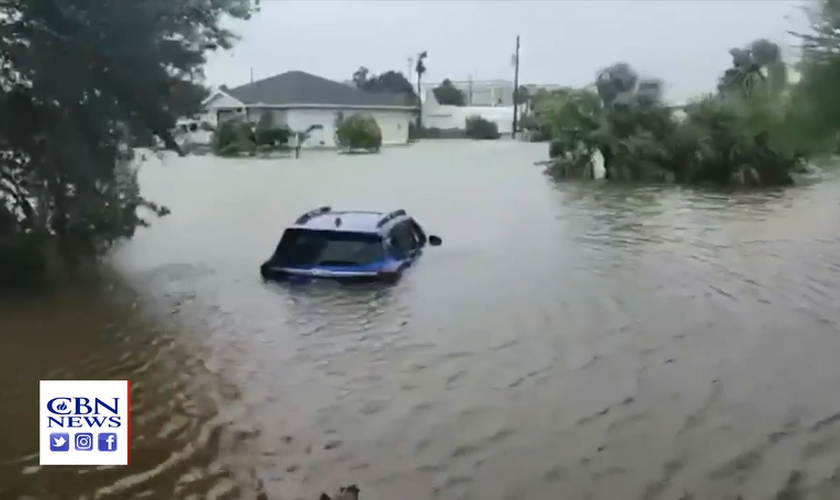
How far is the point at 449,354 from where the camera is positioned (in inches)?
180

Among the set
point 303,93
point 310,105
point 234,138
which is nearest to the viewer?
point 234,138

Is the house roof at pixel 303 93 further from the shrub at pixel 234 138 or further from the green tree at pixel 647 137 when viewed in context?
the green tree at pixel 647 137

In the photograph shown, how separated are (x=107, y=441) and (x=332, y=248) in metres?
2.54

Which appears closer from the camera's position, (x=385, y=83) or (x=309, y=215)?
(x=309, y=215)

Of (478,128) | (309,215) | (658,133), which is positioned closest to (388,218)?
(309,215)

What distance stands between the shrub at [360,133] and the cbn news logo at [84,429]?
470 centimetres

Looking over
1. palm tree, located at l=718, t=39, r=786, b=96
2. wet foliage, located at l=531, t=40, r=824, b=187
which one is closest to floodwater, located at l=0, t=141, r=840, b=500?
wet foliage, located at l=531, t=40, r=824, b=187

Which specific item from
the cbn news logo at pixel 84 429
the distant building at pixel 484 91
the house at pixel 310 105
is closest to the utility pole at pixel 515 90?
the distant building at pixel 484 91

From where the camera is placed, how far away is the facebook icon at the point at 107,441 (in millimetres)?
3145

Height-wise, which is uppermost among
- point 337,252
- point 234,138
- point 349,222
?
point 234,138

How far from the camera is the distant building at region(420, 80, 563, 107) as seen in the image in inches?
306

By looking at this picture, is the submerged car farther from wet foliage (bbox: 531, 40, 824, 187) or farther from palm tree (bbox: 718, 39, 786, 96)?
wet foliage (bbox: 531, 40, 824, 187)

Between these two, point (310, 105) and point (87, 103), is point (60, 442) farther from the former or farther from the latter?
point (310, 105)

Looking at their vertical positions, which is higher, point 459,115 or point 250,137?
point 459,115
